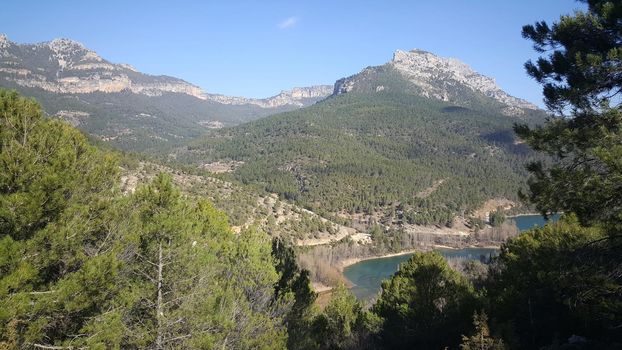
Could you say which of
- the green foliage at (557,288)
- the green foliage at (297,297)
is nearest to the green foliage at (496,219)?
the green foliage at (557,288)

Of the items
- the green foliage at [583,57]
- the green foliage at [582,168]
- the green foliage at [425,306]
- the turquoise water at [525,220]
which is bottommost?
the turquoise water at [525,220]

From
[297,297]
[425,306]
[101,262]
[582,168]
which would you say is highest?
[582,168]

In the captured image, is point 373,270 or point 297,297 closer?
point 297,297

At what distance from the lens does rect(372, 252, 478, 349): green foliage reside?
19828 mm

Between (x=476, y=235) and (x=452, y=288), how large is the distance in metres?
99.2

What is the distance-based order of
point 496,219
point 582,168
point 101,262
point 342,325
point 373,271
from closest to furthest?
point 582,168
point 101,262
point 342,325
point 373,271
point 496,219

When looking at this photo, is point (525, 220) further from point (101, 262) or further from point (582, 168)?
point (101, 262)

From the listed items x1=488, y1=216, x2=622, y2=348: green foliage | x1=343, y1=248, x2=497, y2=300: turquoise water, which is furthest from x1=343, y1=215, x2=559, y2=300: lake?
x1=488, y1=216, x2=622, y2=348: green foliage

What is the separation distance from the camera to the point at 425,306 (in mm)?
21953

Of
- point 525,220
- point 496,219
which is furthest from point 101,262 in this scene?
point 525,220

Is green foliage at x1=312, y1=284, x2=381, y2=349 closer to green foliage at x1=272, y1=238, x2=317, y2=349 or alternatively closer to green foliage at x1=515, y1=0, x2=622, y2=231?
green foliage at x1=272, y1=238, x2=317, y2=349

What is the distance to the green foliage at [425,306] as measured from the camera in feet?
65.1

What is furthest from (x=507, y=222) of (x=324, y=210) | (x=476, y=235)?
(x=324, y=210)

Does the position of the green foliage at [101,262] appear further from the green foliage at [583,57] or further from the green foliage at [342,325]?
the green foliage at [342,325]
